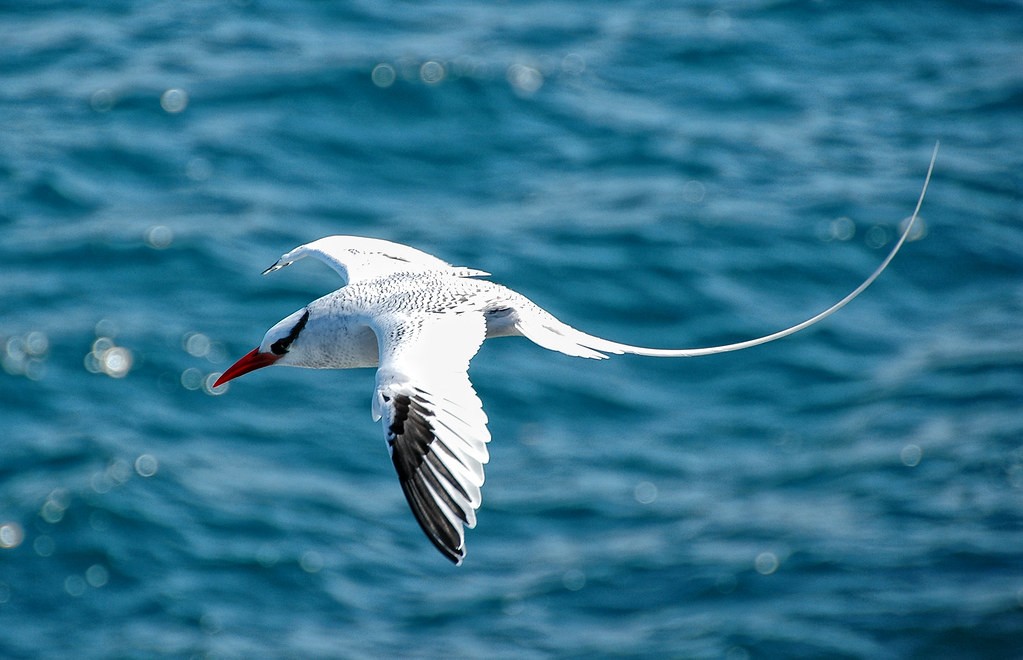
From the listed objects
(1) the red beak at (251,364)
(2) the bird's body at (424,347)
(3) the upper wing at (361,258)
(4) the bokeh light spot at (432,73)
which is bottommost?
(4) the bokeh light spot at (432,73)

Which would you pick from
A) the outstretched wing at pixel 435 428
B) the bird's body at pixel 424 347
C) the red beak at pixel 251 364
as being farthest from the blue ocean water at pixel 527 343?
the outstretched wing at pixel 435 428

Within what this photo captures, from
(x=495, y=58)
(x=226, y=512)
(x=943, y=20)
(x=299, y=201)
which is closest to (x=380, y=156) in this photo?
(x=299, y=201)

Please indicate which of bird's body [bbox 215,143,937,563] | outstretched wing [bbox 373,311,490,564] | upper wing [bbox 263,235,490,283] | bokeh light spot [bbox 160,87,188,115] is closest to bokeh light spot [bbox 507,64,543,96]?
bokeh light spot [bbox 160,87,188,115]

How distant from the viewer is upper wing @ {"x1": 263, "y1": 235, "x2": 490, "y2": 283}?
941cm

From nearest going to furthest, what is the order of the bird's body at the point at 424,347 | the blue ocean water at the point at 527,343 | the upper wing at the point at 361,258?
the bird's body at the point at 424,347 < the upper wing at the point at 361,258 < the blue ocean water at the point at 527,343

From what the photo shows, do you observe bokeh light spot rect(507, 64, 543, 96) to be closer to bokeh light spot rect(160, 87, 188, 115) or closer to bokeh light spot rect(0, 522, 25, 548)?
bokeh light spot rect(160, 87, 188, 115)

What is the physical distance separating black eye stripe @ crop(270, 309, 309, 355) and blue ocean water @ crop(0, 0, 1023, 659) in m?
5.95

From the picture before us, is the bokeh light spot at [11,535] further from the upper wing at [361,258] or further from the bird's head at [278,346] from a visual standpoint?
the bird's head at [278,346]

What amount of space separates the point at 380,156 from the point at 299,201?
4.88ft

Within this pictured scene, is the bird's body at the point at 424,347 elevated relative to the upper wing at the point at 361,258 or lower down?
elevated

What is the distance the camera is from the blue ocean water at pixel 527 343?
46.6ft

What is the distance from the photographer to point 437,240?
1717cm

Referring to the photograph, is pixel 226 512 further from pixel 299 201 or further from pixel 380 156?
pixel 380 156

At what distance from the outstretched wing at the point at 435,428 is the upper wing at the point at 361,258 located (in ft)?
6.41
